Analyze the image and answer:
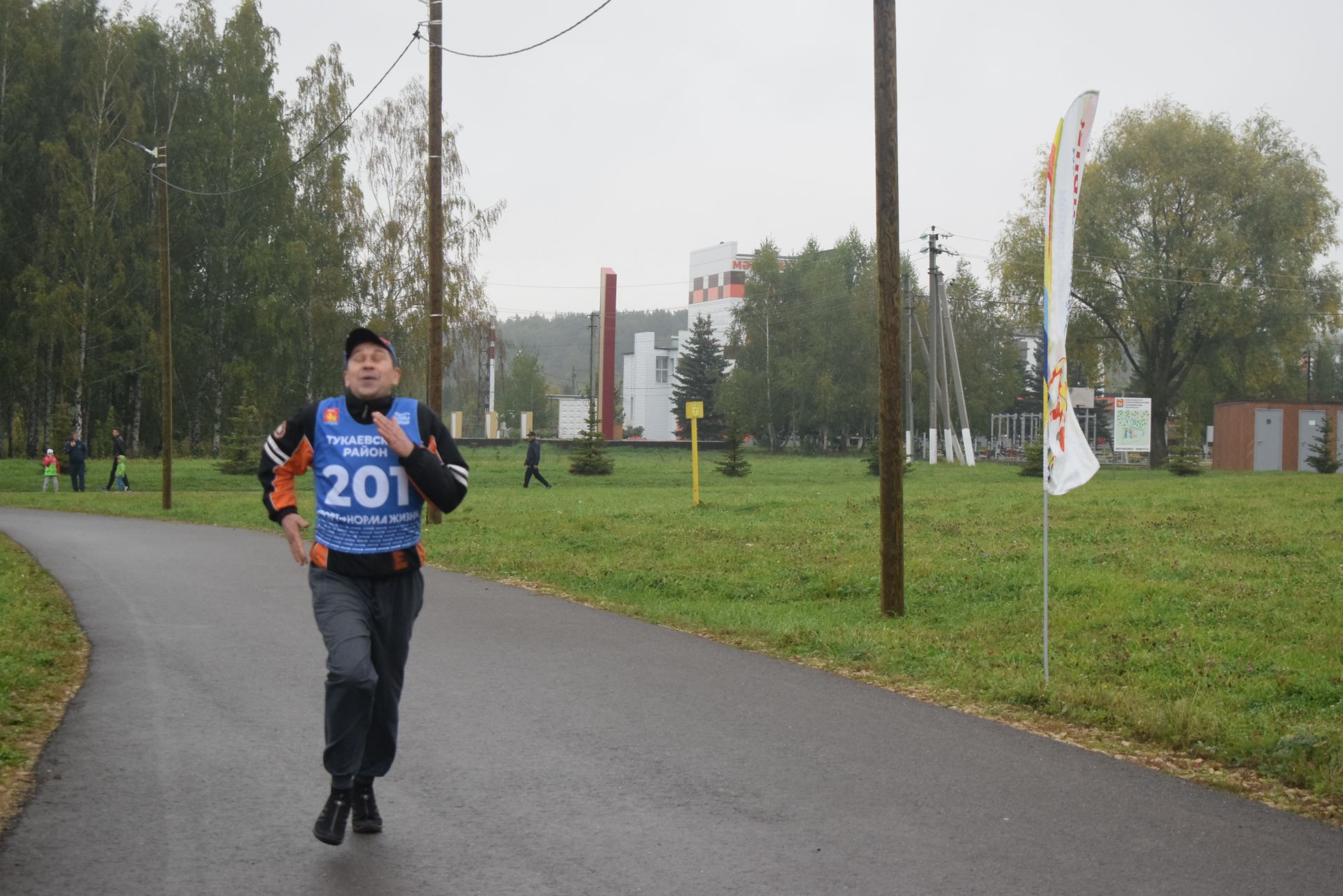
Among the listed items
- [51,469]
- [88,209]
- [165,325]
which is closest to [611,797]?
[165,325]

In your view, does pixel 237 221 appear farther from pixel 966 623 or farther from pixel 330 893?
pixel 330 893

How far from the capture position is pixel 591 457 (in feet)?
144

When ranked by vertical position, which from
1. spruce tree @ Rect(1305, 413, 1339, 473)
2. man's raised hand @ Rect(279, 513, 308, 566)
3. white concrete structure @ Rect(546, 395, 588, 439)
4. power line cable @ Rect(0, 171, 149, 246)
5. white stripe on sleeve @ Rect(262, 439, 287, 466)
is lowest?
spruce tree @ Rect(1305, 413, 1339, 473)

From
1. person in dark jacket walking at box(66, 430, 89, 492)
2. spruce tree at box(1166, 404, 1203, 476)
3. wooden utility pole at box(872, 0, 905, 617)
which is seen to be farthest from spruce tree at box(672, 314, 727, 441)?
wooden utility pole at box(872, 0, 905, 617)

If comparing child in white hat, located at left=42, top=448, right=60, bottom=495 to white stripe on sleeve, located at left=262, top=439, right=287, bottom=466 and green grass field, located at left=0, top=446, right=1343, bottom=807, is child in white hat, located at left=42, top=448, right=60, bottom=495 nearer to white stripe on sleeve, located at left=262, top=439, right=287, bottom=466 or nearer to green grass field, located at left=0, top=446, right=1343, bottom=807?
green grass field, located at left=0, top=446, right=1343, bottom=807

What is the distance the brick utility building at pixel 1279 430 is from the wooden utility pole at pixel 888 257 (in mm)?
42913

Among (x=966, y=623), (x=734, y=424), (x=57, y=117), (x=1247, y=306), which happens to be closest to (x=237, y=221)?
(x=57, y=117)

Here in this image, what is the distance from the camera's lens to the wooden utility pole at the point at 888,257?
38.3ft

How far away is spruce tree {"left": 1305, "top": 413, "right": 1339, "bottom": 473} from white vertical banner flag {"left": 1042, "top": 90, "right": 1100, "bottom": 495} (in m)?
42.2

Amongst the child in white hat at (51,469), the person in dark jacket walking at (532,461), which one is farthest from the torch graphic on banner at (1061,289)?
the child in white hat at (51,469)

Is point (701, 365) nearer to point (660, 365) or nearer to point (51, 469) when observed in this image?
point (660, 365)

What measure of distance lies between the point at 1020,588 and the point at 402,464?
9.43m

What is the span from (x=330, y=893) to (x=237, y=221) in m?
51.5

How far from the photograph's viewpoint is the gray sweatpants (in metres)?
4.84
